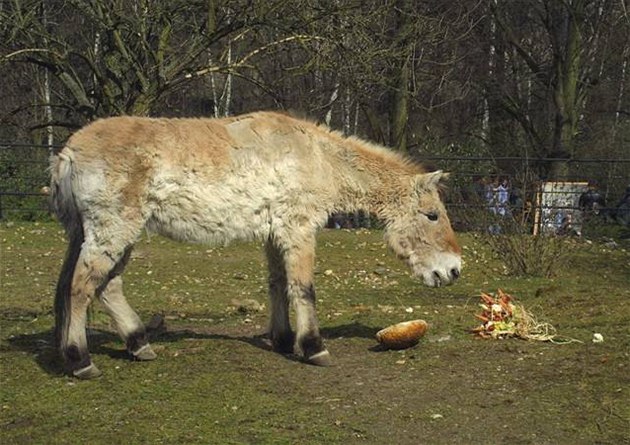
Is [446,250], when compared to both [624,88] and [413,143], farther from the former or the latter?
[624,88]

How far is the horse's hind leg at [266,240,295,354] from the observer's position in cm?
753

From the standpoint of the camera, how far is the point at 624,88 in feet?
103

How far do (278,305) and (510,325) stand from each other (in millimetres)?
2006

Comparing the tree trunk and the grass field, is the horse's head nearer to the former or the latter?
the grass field

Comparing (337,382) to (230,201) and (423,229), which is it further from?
(423,229)

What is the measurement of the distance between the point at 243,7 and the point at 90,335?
7.96 m

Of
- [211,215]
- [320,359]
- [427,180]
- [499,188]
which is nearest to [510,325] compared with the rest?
[427,180]

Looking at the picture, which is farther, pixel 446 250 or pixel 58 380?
pixel 446 250

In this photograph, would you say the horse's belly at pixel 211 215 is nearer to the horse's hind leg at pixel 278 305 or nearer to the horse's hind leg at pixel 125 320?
the horse's hind leg at pixel 278 305

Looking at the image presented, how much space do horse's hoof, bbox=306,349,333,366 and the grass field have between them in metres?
0.09

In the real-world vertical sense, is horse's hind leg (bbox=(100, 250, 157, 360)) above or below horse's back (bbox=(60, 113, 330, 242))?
below

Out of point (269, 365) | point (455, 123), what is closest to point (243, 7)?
point (269, 365)

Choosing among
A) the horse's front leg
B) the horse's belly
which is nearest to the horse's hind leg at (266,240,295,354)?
the horse's front leg

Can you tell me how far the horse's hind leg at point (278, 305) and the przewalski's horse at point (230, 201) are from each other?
1cm
